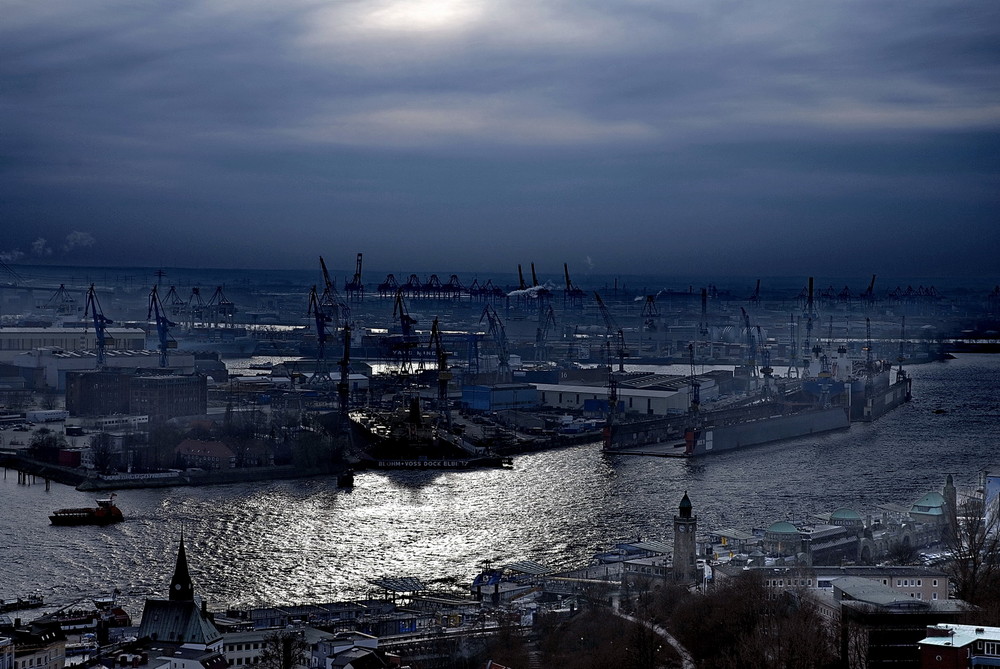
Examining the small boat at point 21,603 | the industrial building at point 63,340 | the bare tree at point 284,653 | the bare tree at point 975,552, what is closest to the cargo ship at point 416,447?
the bare tree at point 975,552

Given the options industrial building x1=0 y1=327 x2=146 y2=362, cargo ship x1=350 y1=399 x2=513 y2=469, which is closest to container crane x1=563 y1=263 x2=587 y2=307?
industrial building x1=0 y1=327 x2=146 y2=362

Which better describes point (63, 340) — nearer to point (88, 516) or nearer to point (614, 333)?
Result: point (614, 333)

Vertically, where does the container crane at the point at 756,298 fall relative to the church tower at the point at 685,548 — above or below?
above

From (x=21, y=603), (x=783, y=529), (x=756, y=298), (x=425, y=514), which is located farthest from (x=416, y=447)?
(x=756, y=298)

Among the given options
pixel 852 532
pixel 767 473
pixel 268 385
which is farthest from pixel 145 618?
pixel 268 385

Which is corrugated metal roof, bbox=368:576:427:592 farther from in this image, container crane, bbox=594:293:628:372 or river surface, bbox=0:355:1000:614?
container crane, bbox=594:293:628:372

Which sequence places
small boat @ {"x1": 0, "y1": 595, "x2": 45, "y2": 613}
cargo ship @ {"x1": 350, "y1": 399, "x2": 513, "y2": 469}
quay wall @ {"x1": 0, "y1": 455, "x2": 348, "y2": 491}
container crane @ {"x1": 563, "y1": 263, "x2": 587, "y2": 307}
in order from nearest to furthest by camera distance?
small boat @ {"x1": 0, "y1": 595, "x2": 45, "y2": 613}, quay wall @ {"x1": 0, "y1": 455, "x2": 348, "y2": 491}, cargo ship @ {"x1": 350, "y1": 399, "x2": 513, "y2": 469}, container crane @ {"x1": 563, "y1": 263, "x2": 587, "y2": 307}

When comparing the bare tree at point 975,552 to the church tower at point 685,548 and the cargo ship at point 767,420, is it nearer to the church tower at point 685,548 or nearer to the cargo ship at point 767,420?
the church tower at point 685,548
